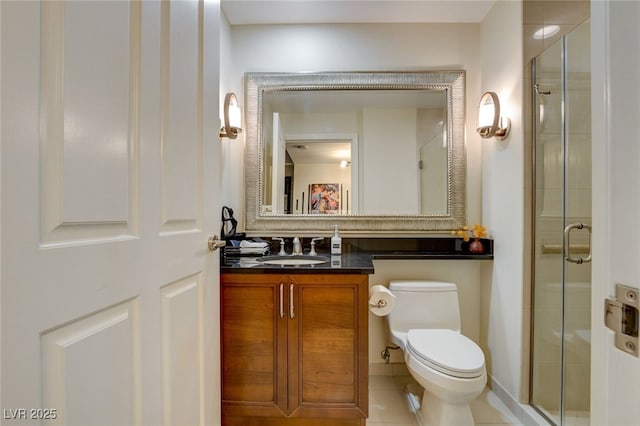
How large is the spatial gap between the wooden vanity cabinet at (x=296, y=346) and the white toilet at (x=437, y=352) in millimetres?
306

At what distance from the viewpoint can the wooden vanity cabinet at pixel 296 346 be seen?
139 cm

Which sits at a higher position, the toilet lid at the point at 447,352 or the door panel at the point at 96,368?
the door panel at the point at 96,368

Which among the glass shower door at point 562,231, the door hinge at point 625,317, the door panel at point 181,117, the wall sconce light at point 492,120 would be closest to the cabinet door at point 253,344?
the door panel at point 181,117

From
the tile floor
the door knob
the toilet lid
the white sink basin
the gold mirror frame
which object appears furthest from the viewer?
the gold mirror frame

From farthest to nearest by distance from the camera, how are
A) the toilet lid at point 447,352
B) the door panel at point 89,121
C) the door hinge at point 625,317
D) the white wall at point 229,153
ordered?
the white wall at point 229,153 < the toilet lid at point 447,352 < the door panel at point 89,121 < the door hinge at point 625,317

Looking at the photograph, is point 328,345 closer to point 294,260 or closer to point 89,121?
point 294,260

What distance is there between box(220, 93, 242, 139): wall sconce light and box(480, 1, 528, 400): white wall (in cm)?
166

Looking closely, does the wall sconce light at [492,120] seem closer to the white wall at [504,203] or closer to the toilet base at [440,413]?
the white wall at [504,203]

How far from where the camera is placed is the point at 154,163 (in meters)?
0.80

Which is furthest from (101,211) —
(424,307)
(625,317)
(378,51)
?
(378,51)

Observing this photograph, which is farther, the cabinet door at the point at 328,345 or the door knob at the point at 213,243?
the cabinet door at the point at 328,345

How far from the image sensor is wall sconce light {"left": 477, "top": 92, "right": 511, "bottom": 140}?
5.85 ft

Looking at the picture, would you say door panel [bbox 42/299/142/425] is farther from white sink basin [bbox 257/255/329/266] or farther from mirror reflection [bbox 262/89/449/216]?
mirror reflection [bbox 262/89/449/216]

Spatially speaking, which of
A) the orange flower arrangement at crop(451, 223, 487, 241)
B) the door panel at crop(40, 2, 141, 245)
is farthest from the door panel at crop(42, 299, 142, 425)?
the orange flower arrangement at crop(451, 223, 487, 241)
